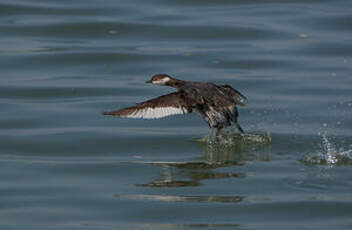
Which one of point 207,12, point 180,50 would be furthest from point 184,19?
point 180,50

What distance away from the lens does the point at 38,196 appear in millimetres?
10359

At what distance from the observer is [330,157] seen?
11609 mm

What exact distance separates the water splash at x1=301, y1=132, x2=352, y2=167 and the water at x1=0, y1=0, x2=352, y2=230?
28mm

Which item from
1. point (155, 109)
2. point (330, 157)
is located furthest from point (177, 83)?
point (330, 157)

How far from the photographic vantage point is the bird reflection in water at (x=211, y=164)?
10.9 meters

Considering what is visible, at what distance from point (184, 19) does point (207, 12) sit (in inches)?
33.9

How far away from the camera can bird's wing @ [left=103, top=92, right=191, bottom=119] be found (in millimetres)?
11883

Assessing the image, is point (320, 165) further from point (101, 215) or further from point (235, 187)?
point (101, 215)

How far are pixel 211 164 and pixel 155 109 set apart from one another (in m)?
1.04

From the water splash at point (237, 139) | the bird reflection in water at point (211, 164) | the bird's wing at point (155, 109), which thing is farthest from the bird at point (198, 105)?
the bird reflection in water at point (211, 164)

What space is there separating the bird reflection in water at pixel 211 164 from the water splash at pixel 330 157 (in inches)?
22.6

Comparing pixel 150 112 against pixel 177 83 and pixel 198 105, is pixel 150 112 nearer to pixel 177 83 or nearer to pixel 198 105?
pixel 198 105

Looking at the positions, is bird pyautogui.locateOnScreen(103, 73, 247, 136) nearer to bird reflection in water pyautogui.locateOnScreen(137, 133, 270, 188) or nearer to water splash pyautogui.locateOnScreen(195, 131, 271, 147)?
water splash pyautogui.locateOnScreen(195, 131, 271, 147)

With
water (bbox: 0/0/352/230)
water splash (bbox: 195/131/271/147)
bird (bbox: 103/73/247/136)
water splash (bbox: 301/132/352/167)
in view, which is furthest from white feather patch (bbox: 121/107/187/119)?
water splash (bbox: 301/132/352/167)
